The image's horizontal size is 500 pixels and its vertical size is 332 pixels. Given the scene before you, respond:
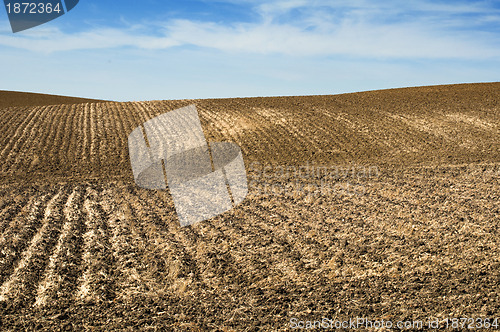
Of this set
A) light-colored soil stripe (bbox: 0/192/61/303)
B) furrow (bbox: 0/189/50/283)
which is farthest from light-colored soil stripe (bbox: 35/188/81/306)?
furrow (bbox: 0/189/50/283)

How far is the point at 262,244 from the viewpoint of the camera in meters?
8.18

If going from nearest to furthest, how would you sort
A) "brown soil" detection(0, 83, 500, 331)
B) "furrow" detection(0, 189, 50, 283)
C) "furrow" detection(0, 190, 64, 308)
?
"brown soil" detection(0, 83, 500, 331), "furrow" detection(0, 190, 64, 308), "furrow" detection(0, 189, 50, 283)

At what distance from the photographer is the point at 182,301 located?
6.19 meters

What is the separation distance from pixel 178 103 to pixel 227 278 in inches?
1038

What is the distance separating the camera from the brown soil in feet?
19.3

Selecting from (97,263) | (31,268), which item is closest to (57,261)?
(31,268)

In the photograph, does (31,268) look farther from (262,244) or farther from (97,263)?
(262,244)

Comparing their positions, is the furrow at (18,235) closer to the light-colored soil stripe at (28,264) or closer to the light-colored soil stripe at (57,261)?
the light-colored soil stripe at (28,264)

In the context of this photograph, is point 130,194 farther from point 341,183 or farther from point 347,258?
point 347,258

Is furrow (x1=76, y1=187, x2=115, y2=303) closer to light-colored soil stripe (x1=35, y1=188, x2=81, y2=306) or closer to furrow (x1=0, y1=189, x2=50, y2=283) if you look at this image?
light-colored soil stripe (x1=35, y1=188, x2=81, y2=306)

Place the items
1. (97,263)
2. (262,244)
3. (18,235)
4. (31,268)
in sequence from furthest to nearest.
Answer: (18,235), (262,244), (97,263), (31,268)

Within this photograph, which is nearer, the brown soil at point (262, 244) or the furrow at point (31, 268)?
the brown soil at point (262, 244)

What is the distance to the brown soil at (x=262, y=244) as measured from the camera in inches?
232

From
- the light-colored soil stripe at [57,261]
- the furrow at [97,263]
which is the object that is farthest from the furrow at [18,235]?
the furrow at [97,263]
